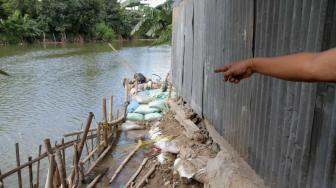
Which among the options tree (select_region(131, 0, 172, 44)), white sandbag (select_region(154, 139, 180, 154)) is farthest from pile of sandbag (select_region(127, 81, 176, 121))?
tree (select_region(131, 0, 172, 44))

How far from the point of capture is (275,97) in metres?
3.27

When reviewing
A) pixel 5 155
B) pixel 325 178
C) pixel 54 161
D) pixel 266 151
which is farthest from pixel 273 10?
pixel 5 155

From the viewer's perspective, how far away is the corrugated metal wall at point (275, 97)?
252cm

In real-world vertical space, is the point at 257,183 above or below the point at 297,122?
below

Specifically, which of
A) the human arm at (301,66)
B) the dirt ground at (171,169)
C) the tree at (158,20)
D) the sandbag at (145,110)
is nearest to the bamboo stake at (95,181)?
the dirt ground at (171,169)

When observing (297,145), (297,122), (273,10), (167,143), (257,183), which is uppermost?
(273,10)

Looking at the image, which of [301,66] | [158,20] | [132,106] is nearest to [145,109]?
[132,106]

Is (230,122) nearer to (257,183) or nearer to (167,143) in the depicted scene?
(257,183)

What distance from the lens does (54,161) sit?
4.91 metres

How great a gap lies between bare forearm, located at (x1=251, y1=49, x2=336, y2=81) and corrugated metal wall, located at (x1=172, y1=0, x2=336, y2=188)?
3.94 ft

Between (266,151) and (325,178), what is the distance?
100 centimetres

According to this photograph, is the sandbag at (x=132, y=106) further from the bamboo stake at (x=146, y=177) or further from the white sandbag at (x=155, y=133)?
the bamboo stake at (x=146, y=177)

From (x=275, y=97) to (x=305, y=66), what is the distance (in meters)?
2.05

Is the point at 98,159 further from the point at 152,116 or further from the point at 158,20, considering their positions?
the point at 158,20
